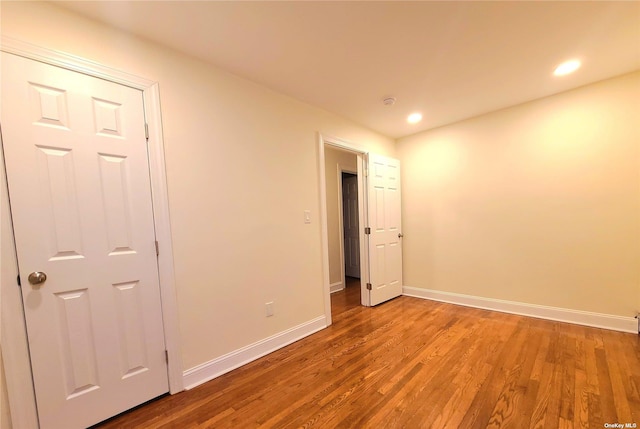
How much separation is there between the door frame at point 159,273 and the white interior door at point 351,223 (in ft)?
12.2

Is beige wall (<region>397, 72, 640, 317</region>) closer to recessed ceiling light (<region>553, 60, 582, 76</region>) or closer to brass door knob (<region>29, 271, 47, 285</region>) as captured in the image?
recessed ceiling light (<region>553, 60, 582, 76</region>)

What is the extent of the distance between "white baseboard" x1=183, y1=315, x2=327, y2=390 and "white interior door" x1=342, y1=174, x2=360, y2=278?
98.1 inches

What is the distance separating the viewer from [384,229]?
355 cm

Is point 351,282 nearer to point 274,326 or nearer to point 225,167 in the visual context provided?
point 274,326

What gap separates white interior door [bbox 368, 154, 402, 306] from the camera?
3.38 metres

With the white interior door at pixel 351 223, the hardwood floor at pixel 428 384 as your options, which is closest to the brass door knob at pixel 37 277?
the hardwood floor at pixel 428 384

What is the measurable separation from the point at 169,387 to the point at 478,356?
8.12ft

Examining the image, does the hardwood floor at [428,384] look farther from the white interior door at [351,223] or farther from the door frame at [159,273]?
the white interior door at [351,223]

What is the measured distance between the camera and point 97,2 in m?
→ 1.38

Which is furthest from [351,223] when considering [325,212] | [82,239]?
[82,239]

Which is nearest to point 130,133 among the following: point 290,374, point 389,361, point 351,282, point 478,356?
point 290,374

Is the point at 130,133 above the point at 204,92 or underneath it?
underneath

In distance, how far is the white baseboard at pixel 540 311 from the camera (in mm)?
2420

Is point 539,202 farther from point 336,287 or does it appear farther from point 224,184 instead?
point 224,184
